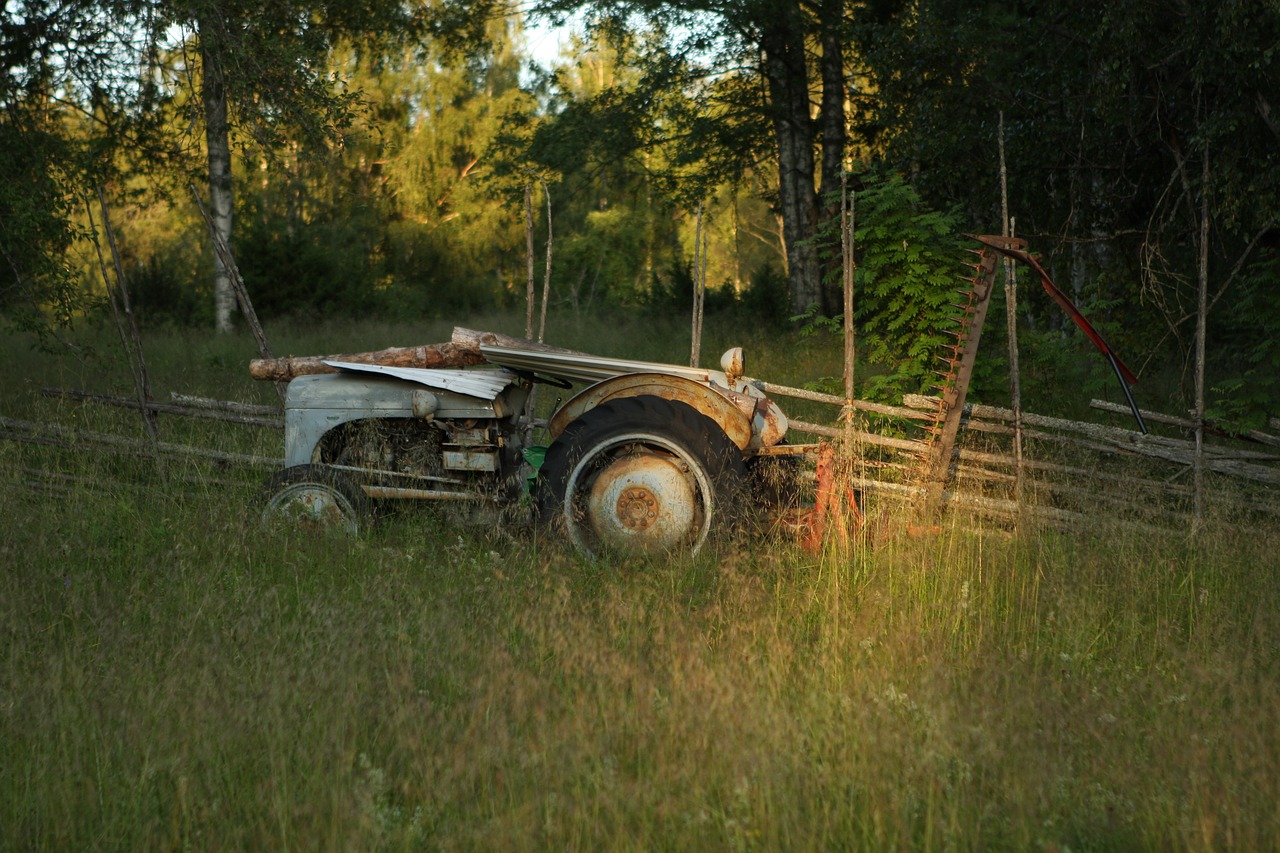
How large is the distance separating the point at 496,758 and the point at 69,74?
11959mm

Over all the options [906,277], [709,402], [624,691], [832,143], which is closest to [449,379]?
[709,402]

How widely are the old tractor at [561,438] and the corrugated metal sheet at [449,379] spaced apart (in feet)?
0.03

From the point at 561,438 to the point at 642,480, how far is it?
18.4 inches

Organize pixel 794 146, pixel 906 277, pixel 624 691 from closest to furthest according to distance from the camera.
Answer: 1. pixel 624 691
2. pixel 906 277
3. pixel 794 146

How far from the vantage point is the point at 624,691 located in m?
3.83

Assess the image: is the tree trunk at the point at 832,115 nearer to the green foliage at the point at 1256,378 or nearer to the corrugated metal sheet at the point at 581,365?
the green foliage at the point at 1256,378

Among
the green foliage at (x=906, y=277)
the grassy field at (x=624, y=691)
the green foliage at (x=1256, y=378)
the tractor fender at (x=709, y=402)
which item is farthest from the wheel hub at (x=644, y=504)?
the green foliage at (x=1256, y=378)

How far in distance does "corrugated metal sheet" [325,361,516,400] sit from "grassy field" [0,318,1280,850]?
777 millimetres

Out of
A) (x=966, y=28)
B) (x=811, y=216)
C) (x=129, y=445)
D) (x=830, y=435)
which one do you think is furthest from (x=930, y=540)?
(x=811, y=216)

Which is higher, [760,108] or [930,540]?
[760,108]

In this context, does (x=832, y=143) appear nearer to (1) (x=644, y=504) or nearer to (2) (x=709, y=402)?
(2) (x=709, y=402)

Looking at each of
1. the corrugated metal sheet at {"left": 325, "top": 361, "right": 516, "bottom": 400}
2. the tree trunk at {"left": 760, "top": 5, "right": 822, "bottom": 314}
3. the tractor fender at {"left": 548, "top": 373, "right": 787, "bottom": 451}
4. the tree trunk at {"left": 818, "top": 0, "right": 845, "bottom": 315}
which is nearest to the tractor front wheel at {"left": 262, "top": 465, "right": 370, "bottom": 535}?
the corrugated metal sheet at {"left": 325, "top": 361, "right": 516, "bottom": 400}

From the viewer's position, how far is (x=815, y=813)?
3051 millimetres

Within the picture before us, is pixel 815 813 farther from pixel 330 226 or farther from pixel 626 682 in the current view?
pixel 330 226
